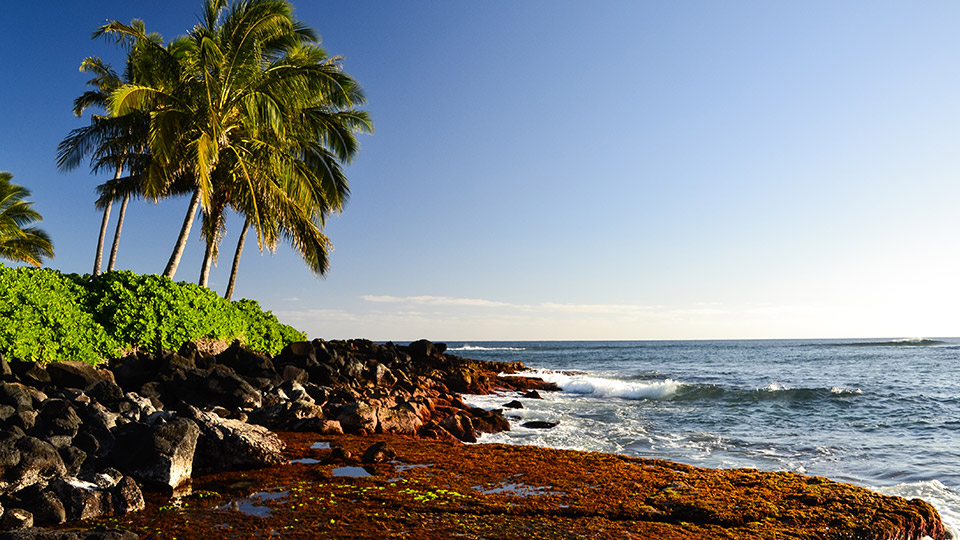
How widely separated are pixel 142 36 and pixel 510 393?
16026 millimetres

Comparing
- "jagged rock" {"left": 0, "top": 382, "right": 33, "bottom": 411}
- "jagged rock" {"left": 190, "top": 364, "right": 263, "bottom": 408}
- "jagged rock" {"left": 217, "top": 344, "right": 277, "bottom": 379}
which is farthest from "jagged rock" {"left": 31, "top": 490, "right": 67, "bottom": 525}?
"jagged rock" {"left": 217, "top": 344, "right": 277, "bottom": 379}

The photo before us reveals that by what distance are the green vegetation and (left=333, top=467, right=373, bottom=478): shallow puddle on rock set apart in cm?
719

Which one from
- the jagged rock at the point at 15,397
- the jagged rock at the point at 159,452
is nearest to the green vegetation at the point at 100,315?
the jagged rock at the point at 15,397

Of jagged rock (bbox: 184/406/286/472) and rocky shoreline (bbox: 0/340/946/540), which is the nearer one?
rocky shoreline (bbox: 0/340/946/540)

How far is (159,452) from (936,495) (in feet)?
31.0

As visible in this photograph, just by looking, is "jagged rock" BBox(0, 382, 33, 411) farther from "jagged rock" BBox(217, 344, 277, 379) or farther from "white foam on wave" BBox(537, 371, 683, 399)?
"white foam on wave" BBox(537, 371, 683, 399)

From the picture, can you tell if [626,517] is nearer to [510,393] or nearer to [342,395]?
[342,395]

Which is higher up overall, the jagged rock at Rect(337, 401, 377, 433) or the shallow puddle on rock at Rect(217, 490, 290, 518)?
the jagged rock at Rect(337, 401, 377, 433)

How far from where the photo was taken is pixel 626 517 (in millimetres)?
5324

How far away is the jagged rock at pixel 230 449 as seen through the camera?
21.8 feet

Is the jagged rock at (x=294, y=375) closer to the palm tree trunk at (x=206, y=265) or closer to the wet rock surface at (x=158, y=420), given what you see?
the wet rock surface at (x=158, y=420)

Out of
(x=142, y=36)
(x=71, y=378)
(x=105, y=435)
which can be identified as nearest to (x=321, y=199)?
(x=142, y=36)

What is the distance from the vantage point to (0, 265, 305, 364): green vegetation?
10.3 metres

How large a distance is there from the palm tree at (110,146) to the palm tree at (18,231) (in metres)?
9.97
